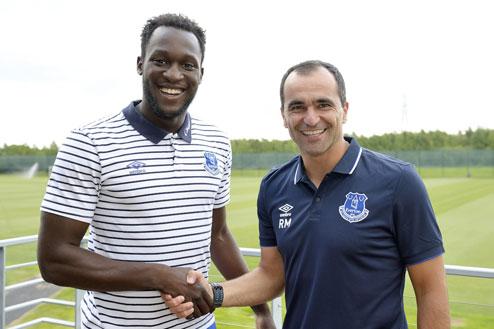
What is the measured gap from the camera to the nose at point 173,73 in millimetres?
2100

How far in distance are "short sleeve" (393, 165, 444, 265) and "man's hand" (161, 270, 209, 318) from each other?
80 centimetres

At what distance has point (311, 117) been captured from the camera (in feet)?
6.59

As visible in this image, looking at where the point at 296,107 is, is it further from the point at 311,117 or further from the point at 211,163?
the point at 211,163

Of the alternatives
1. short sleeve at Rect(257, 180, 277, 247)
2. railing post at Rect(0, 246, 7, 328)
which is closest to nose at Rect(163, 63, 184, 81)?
short sleeve at Rect(257, 180, 277, 247)

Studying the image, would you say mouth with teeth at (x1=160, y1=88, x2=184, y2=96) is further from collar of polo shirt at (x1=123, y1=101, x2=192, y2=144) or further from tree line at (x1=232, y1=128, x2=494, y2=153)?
tree line at (x1=232, y1=128, x2=494, y2=153)

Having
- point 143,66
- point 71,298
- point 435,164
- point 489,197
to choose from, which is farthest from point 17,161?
point 143,66

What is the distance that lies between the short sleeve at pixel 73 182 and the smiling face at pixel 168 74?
35 centimetres

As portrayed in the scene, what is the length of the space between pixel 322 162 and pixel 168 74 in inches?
28.6

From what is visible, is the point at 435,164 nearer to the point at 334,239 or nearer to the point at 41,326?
the point at 41,326

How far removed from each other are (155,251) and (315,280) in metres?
0.64

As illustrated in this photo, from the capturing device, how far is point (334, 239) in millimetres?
1916

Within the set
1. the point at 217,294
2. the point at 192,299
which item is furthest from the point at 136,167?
the point at 217,294

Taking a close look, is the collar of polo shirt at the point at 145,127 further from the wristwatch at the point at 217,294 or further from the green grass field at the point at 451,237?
the green grass field at the point at 451,237

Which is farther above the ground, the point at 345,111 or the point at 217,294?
the point at 345,111
